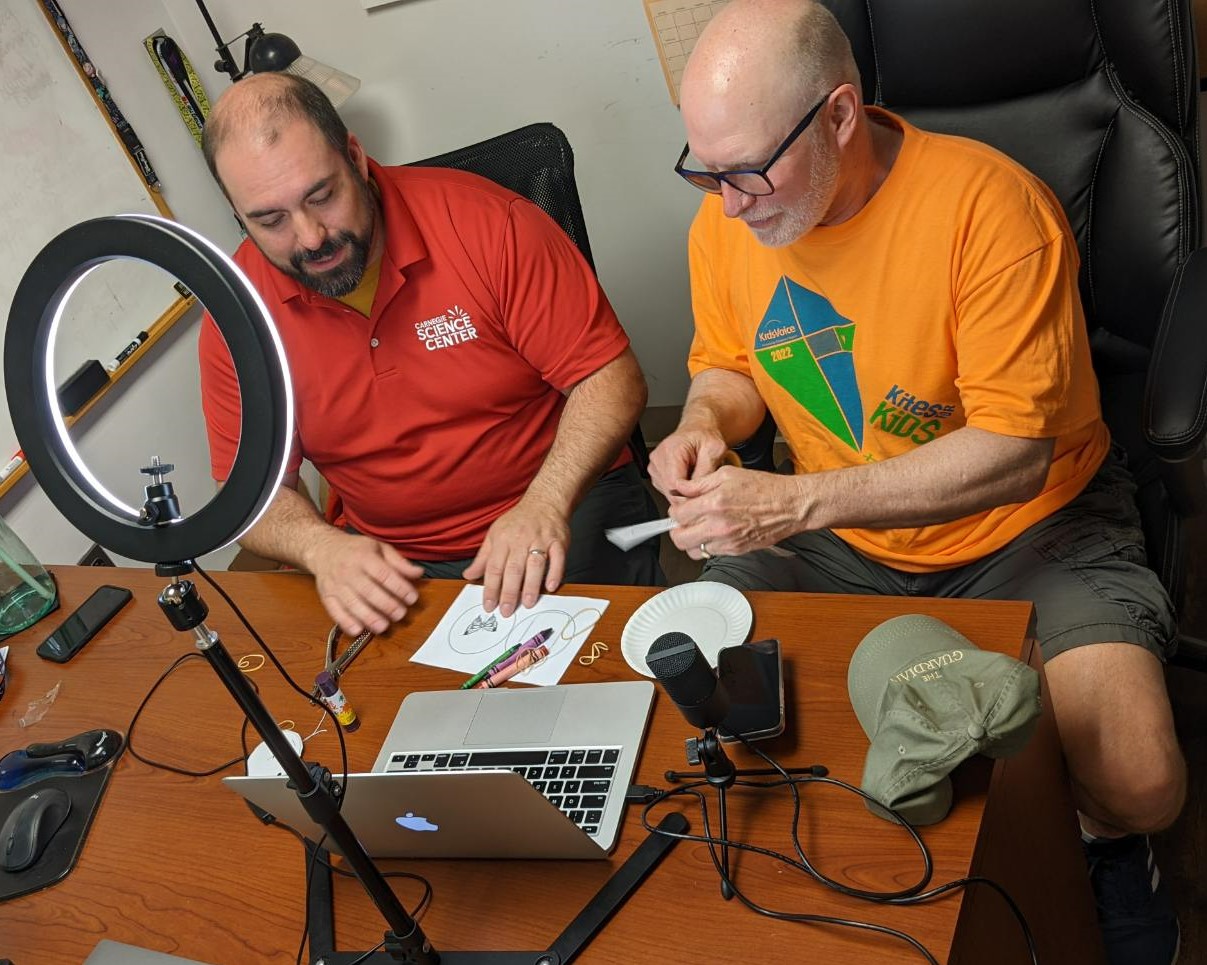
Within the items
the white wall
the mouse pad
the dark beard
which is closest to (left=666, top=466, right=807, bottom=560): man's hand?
the dark beard

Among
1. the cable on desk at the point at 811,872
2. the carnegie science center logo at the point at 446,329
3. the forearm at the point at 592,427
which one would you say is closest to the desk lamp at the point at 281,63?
the carnegie science center logo at the point at 446,329

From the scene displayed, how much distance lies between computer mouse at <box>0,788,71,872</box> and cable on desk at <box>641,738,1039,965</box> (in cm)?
74

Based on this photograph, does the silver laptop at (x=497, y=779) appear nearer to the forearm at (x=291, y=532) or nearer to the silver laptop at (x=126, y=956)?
the silver laptop at (x=126, y=956)

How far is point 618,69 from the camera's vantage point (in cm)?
230

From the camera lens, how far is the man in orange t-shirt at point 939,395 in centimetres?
120

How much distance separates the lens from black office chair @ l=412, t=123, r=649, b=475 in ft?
5.89

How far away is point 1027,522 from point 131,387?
5.85 feet

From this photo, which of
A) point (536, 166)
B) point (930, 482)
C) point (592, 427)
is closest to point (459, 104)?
point (536, 166)

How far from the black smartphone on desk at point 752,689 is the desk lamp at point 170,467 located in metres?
0.18

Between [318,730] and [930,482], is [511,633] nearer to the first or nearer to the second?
[318,730]

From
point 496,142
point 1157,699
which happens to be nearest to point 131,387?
point 496,142

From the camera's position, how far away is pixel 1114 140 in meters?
1.36

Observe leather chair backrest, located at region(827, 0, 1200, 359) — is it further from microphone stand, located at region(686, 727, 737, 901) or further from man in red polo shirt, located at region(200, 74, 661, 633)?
microphone stand, located at region(686, 727, 737, 901)

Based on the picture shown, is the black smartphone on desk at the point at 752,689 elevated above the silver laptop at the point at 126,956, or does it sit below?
above
